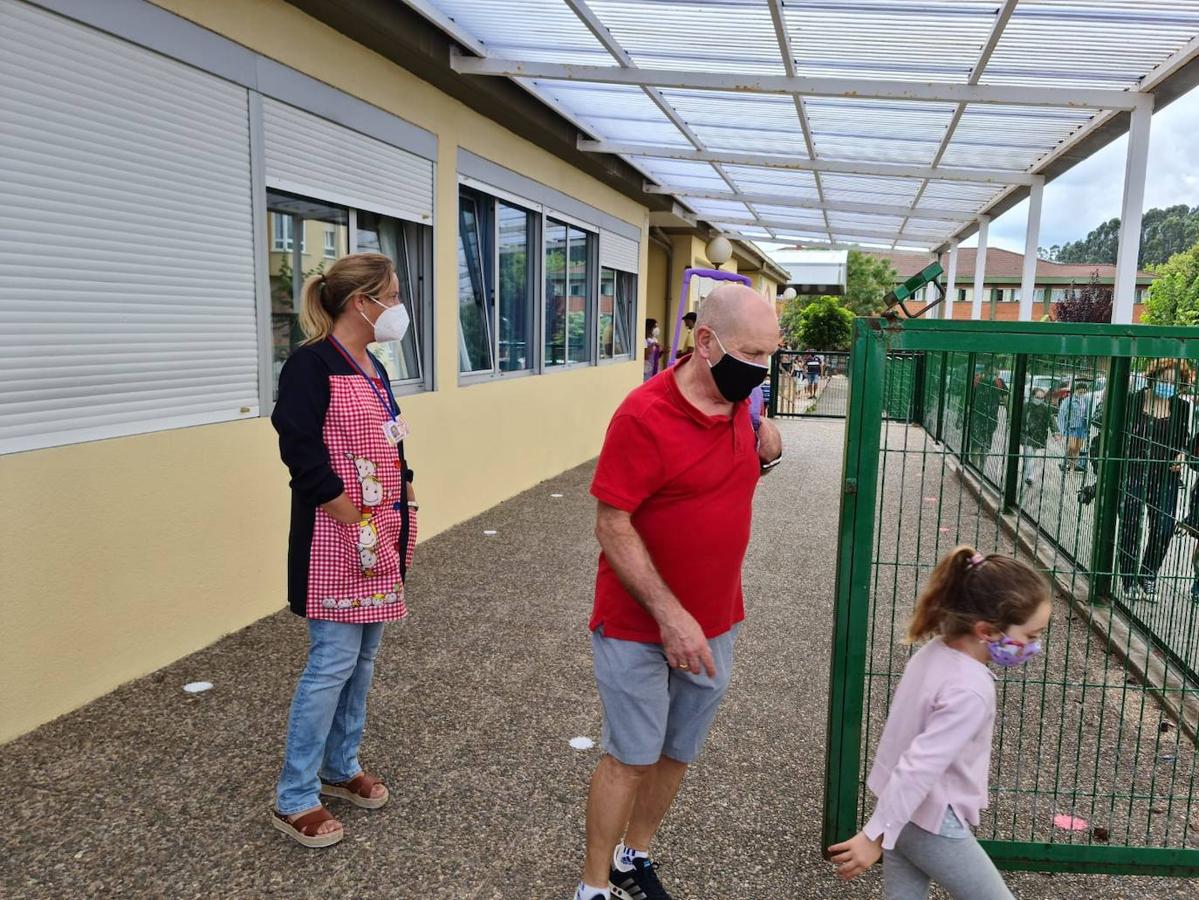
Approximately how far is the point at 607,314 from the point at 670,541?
404 inches

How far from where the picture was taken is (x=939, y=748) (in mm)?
1959

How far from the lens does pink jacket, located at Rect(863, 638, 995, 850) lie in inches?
77.1

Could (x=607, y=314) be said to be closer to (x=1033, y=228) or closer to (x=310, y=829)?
(x=1033, y=228)

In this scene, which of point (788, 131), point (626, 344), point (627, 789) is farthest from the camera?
→ point (626, 344)

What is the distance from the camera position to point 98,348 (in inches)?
153

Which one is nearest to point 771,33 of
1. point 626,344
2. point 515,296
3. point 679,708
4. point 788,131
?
point 788,131

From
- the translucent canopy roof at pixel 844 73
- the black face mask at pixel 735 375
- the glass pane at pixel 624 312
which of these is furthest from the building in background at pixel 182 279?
the glass pane at pixel 624 312

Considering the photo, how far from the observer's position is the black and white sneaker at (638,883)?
260cm

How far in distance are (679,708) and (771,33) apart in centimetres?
470

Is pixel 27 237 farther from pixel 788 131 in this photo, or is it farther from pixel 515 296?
pixel 788 131

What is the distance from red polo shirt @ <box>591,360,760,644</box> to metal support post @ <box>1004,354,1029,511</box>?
4.57 ft

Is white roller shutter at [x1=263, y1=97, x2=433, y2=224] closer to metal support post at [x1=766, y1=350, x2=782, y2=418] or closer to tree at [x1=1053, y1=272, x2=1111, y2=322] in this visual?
metal support post at [x1=766, y1=350, x2=782, y2=418]

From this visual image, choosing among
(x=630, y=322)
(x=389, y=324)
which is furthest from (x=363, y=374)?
(x=630, y=322)

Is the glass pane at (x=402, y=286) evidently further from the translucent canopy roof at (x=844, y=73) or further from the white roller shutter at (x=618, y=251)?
the white roller shutter at (x=618, y=251)
